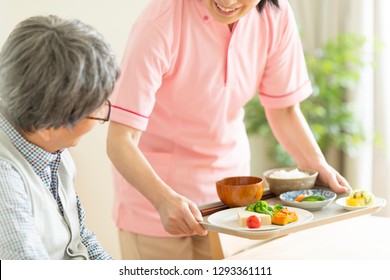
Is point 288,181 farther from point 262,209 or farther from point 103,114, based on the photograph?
point 103,114

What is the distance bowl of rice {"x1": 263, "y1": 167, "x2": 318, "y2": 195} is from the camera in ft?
5.51

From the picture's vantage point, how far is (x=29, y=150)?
117 centimetres

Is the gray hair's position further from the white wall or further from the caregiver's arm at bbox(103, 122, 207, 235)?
the white wall

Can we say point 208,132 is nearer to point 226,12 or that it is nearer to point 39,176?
point 226,12

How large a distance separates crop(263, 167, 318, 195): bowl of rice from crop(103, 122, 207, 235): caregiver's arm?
32cm

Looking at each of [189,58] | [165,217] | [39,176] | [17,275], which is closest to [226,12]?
[189,58]

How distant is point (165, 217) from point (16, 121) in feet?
1.56

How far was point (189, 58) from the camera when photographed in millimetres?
1671

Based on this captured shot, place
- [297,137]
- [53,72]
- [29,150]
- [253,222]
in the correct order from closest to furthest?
1. [53,72]
2. [29,150]
3. [253,222]
4. [297,137]

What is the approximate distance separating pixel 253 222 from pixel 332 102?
197cm

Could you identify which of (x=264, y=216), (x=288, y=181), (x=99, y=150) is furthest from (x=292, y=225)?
(x=99, y=150)

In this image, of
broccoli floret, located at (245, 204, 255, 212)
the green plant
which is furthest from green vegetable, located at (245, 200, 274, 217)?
the green plant

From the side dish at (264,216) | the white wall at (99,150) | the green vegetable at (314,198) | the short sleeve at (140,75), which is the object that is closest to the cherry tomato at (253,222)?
the side dish at (264,216)

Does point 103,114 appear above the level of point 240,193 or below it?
above
